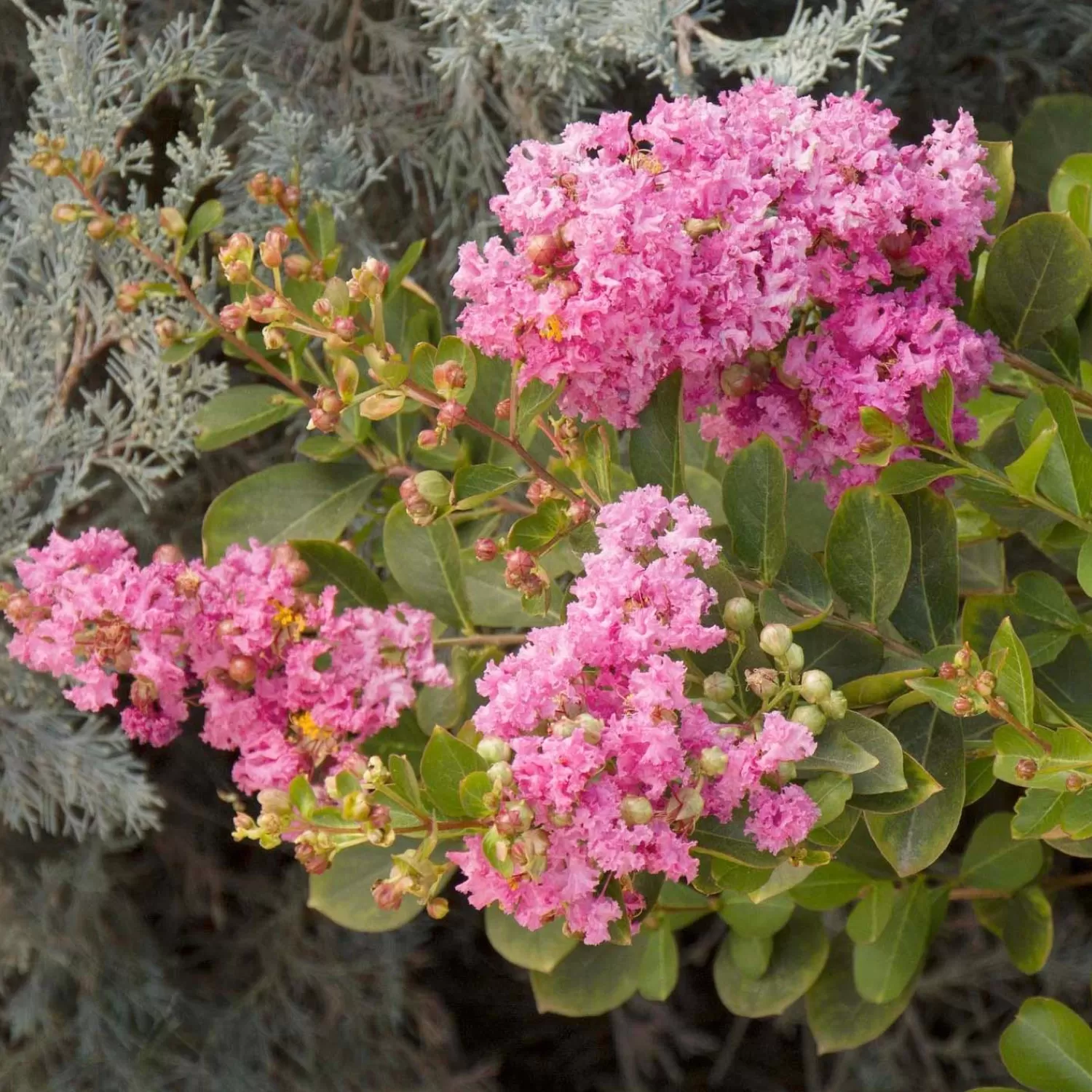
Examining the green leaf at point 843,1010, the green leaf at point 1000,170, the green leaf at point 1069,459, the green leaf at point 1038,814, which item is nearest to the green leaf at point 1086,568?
the green leaf at point 1069,459

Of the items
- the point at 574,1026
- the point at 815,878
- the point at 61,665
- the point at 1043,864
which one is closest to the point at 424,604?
the point at 61,665

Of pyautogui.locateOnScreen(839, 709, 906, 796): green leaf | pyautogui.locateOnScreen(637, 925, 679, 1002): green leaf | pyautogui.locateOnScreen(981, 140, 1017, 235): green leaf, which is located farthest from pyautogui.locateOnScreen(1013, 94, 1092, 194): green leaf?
pyautogui.locateOnScreen(637, 925, 679, 1002): green leaf

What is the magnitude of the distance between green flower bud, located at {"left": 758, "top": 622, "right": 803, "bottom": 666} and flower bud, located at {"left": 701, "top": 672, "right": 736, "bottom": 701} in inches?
1.1

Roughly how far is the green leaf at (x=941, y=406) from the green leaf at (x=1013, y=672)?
11 cm

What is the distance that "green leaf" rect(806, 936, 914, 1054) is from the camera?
3.37 feet

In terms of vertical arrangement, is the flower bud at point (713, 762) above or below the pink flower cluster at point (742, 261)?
below

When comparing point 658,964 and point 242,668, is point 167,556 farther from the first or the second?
point 658,964

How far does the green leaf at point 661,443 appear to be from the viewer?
2.44 ft

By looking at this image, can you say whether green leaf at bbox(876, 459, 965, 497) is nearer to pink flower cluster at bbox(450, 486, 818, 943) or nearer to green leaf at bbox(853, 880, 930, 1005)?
pink flower cluster at bbox(450, 486, 818, 943)

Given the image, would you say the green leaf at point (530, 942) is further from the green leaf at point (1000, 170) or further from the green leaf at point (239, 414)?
the green leaf at point (1000, 170)

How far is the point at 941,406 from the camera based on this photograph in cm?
71

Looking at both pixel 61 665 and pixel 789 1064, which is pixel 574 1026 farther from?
pixel 61 665

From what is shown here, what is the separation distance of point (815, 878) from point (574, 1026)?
767mm

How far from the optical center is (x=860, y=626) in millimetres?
795
